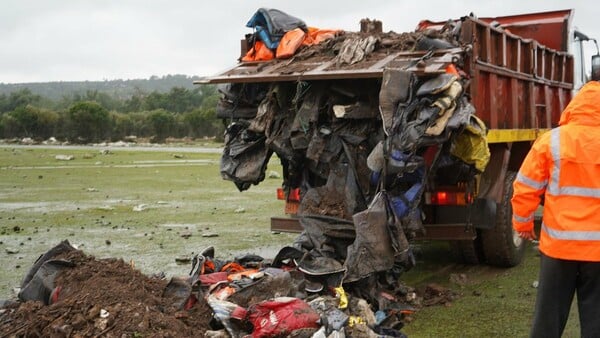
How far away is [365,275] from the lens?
19.0ft

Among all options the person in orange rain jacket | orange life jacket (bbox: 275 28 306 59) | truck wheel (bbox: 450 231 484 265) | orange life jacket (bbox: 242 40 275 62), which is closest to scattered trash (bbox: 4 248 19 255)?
orange life jacket (bbox: 242 40 275 62)

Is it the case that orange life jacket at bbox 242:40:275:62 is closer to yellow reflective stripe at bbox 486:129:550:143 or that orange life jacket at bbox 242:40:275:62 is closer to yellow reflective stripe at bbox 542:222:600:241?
yellow reflective stripe at bbox 486:129:550:143

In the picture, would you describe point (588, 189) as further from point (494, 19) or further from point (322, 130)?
point (494, 19)

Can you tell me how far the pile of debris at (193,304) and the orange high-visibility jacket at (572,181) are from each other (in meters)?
1.47

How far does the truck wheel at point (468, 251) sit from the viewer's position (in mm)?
7719

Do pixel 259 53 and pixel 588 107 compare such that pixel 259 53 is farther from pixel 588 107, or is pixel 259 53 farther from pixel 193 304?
pixel 588 107

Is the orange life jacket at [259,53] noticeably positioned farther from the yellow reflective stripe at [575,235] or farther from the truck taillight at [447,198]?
the yellow reflective stripe at [575,235]

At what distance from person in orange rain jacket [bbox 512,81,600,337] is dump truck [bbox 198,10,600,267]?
5.24 ft

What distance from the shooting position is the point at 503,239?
751cm

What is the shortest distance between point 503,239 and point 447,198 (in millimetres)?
996

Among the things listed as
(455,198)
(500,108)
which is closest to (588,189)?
(455,198)

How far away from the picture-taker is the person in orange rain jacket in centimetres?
411

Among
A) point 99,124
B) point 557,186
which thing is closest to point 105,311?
point 557,186

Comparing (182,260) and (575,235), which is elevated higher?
(575,235)
